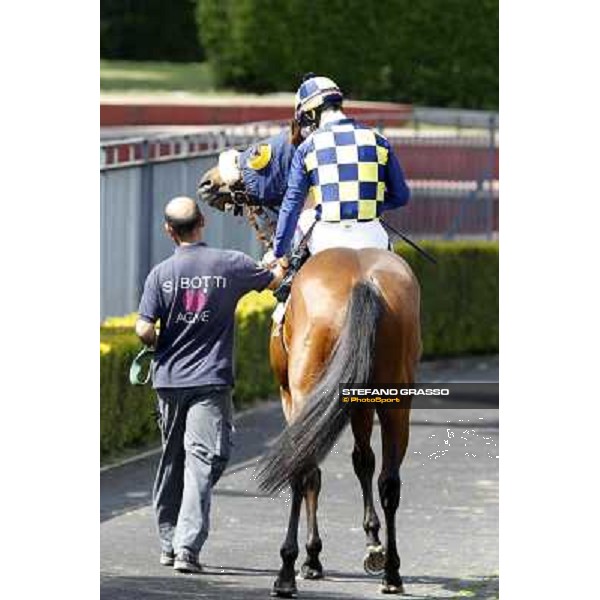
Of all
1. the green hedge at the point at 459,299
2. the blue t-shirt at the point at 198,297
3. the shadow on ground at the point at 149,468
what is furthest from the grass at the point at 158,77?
the blue t-shirt at the point at 198,297

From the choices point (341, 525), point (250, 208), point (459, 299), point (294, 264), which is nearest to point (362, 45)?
point (459, 299)

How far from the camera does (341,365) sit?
8234mm

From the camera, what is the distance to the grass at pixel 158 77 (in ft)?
65.0

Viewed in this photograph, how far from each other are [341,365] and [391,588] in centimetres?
94

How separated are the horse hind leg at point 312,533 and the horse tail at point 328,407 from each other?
42 centimetres

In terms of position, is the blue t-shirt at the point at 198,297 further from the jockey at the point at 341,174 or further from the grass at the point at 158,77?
the grass at the point at 158,77

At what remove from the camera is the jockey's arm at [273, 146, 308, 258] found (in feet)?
28.3

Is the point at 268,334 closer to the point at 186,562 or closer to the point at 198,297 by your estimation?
the point at 186,562

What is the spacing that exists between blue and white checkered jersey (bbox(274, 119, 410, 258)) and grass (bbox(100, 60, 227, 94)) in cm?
1070
